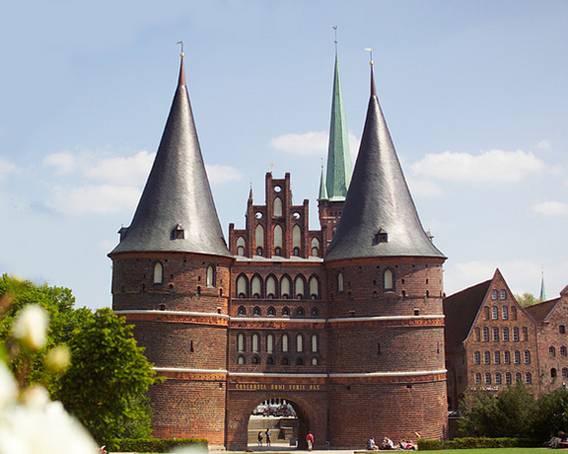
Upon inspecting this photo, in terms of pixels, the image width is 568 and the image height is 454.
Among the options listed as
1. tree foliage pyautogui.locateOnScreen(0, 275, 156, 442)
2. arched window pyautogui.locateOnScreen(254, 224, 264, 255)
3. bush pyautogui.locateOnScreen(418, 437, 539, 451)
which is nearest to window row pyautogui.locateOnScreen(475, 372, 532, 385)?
→ bush pyautogui.locateOnScreen(418, 437, 539, 451)

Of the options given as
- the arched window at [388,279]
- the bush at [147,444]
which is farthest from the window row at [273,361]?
the bush at [147,444]

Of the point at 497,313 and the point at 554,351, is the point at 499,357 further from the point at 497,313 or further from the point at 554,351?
the point at 554,351

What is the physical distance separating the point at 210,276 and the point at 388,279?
31.8 feet

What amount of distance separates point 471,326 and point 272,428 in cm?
1781

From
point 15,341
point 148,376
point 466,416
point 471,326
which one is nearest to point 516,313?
point 471,326

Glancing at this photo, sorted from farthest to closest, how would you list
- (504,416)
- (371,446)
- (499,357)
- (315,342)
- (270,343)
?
(499,357) < (315,342) < (270,343) < (504,416) < (371,446)

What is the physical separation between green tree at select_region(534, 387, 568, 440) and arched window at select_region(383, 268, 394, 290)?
31.7 ft

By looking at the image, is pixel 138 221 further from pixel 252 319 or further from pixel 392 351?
pixel 392 351

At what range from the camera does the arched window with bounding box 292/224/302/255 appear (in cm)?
4456

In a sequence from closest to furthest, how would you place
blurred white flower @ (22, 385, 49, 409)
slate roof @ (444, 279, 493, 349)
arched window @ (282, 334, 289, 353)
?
blurred white flower @ (22, 385, 49, 409), arched window @ (282, 334, 289, 353), slate roof @ (444, 279, 493, 349)

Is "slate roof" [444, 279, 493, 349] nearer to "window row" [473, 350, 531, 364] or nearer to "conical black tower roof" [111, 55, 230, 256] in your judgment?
"window row" [473, 350, 531, 364]

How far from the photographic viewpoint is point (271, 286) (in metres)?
43.9

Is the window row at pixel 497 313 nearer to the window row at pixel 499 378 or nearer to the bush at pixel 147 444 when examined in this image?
the window row at pixel 499 378

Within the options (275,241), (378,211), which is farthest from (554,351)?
(275,241)
